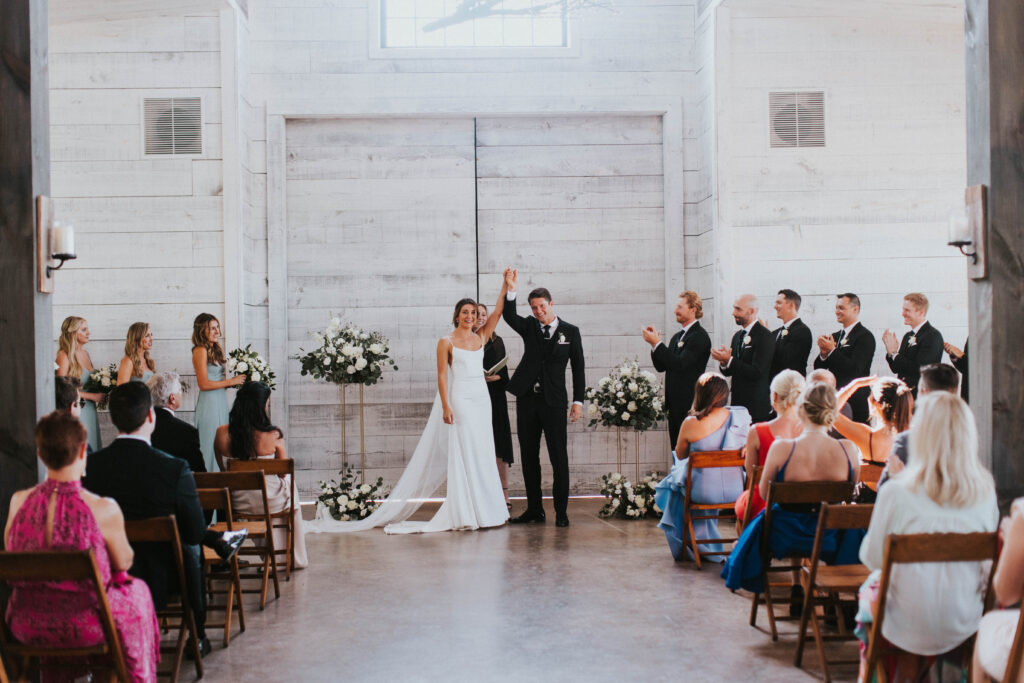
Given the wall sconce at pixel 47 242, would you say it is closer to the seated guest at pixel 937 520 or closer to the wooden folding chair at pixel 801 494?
the wooden folding chair at pixel 801 494

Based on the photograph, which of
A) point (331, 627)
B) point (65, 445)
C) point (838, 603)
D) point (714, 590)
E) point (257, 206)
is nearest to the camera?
point (65, 445)

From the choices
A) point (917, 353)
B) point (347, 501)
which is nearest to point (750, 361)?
point (917, 353)

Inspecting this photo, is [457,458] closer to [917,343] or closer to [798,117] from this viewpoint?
[917,343]

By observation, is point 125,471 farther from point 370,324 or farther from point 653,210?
point 653,210

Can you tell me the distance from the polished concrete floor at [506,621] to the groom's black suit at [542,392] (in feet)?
3.26

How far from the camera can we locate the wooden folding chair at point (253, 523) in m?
5.22

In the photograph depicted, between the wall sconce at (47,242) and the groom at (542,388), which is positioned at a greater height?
the wall sconce at (47,242)

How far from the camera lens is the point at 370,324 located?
372 inches

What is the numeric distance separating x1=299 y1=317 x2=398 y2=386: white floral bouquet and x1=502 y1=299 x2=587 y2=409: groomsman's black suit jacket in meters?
1.22

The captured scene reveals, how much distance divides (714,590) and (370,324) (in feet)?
15.9

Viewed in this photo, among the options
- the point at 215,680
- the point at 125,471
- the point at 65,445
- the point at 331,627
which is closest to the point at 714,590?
the point at 331,627

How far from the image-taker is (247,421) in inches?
239

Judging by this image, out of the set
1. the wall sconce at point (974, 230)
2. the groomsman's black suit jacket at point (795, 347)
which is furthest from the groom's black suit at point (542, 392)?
the wall sconce at point (974, 230)

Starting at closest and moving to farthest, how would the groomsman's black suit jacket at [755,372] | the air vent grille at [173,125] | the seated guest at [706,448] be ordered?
the seated guest at [706,448], the groomsman's black suit jacket at [755,372], the air vent grille at [173,125]
